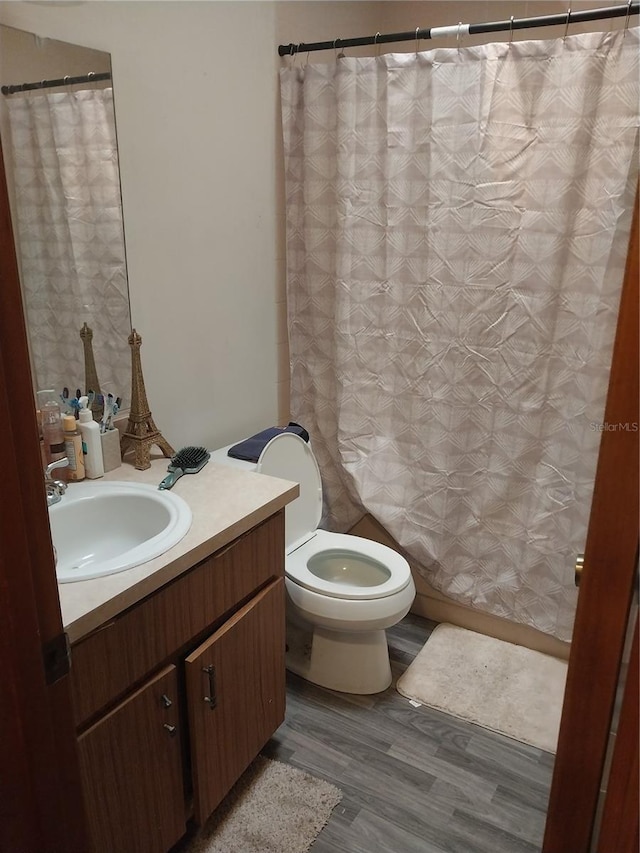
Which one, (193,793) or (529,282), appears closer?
(193,793)

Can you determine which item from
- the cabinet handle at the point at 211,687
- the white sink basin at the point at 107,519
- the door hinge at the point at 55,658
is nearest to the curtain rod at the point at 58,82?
the white sink basin at the point at 107,519

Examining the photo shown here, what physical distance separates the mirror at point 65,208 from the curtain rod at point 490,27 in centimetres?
81

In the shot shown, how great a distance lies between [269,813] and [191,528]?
86cm

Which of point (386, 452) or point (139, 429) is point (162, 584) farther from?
point (386, 452)

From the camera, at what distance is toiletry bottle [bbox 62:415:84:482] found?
1.65 metres

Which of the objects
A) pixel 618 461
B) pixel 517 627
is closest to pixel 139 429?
pixel 618 461

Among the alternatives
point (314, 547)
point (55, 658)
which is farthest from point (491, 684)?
point (55, 658)

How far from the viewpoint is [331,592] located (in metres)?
2.01

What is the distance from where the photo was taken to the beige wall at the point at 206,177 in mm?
1746

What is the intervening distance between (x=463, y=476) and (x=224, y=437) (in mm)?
859

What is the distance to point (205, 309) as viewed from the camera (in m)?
2.11

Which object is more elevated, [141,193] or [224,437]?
[141,193]

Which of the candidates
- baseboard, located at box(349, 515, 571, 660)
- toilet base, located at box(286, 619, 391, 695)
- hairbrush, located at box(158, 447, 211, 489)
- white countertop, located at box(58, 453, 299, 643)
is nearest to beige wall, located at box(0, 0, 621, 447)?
hairbrush, located at box(158, 447, 211, 489)

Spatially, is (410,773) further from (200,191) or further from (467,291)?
(200,191)
